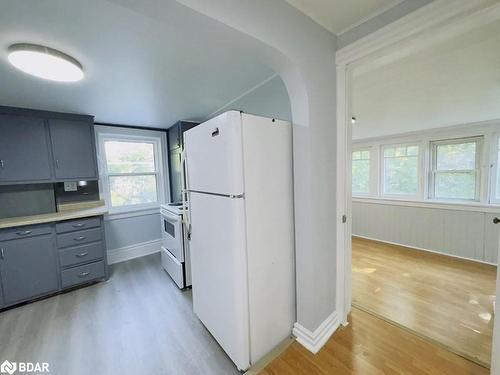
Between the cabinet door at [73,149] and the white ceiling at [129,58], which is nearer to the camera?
the white ceiling at [129,58]

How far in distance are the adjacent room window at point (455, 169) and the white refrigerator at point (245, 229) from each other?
11.8 feet

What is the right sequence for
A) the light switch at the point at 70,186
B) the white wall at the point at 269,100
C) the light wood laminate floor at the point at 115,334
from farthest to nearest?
A: 1. the light switch at the point at 70,186
2. the white wall at the point at 269,100
3. the light wood laminate floor at the point at 115,334

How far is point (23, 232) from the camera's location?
2.22 meters

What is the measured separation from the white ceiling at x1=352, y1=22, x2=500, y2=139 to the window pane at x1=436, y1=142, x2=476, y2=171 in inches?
18.7

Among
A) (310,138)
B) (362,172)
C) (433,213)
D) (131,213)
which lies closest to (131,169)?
(131,213)

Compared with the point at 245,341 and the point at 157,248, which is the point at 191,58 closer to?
the point at 245,341

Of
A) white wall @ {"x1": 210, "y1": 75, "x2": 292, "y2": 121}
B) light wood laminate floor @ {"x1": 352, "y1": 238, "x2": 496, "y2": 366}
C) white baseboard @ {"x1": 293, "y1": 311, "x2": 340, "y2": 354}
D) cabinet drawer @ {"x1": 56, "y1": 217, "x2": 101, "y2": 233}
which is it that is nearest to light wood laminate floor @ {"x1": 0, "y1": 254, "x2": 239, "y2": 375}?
white baseboard @ {"x1": 293, "y1": 311, "x2": 340, "y2": 354}

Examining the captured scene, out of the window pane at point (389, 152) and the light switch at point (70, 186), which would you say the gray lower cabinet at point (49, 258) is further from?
the window pane at point (389, 152)

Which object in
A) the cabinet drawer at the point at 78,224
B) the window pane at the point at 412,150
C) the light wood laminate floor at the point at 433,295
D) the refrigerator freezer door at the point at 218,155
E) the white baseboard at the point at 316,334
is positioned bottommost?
the light wood laminate floor at the point at 433,295

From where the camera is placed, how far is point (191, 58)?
152cm

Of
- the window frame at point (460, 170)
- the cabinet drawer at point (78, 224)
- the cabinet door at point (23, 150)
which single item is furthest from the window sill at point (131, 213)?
the window frame at point (460, 170)

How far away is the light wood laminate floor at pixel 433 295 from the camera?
5.32ft

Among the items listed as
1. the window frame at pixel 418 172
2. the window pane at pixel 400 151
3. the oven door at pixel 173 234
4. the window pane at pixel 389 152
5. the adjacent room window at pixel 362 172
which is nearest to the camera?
the oven door at pixel 173 234

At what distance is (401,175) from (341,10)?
3675mm
